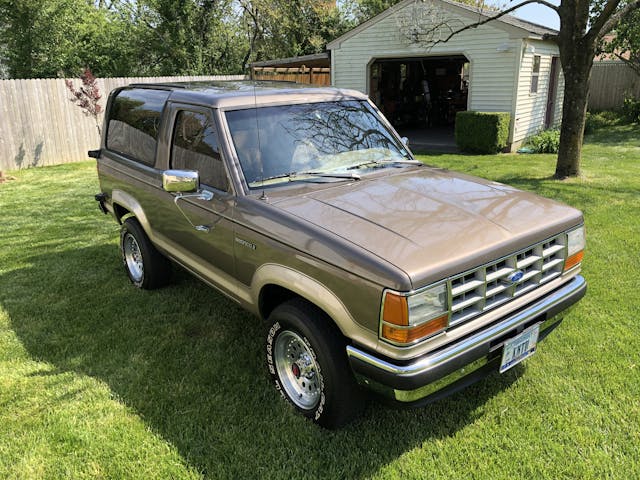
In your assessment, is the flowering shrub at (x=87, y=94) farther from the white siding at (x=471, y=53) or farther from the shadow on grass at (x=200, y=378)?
the shadow on grass at (x=200, y=378)

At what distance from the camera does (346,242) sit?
8.89ft

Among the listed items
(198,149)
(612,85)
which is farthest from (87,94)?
(612,85)

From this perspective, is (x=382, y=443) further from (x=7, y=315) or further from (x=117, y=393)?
(x=7, y=315)

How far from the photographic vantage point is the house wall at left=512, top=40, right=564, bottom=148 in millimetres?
13923

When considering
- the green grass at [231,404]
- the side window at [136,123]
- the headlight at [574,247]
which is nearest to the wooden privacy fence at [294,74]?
the side window at [136,123]

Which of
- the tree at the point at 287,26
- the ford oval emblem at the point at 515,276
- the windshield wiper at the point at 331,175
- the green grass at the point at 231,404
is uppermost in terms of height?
the tree at the point at 287,26

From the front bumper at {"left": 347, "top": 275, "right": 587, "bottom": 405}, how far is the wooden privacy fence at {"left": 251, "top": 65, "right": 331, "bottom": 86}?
15.7 metres

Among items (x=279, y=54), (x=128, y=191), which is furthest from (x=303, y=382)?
(x=279, y=54)

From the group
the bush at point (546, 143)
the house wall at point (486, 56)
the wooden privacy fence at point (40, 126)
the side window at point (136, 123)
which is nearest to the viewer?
the side window at point (136, 123)

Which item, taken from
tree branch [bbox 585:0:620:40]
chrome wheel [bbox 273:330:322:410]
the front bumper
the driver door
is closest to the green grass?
chrome wheel [bbox 273:330:322:410]

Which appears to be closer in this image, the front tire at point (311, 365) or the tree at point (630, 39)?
the front tire at point (311, 365)

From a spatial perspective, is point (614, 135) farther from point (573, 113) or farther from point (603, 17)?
point (603, 17)

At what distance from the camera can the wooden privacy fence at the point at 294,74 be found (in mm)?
18172

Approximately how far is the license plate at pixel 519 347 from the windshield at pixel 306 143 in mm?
1487
